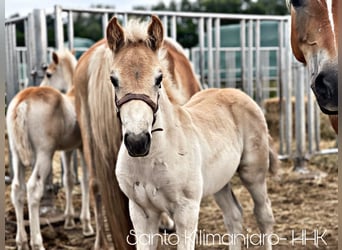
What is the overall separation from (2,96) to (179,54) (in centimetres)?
307

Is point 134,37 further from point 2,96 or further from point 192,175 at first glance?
point 2,96

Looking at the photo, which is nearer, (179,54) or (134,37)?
(134,37)

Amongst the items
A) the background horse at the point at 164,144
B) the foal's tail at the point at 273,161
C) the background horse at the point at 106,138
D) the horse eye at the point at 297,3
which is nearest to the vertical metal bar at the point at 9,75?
the background horse at the point at 106,138

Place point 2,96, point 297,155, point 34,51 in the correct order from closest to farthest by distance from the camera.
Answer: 1. point 2,96
2. point 34,51
3. point 297,155

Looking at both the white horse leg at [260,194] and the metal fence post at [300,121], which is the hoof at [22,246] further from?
the metal fence post at [300,121]

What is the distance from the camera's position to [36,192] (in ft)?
11.9

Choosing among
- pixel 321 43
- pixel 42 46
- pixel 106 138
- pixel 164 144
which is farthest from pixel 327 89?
pixel 42 46

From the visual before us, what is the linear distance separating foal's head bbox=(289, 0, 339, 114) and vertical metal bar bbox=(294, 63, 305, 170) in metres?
3.55

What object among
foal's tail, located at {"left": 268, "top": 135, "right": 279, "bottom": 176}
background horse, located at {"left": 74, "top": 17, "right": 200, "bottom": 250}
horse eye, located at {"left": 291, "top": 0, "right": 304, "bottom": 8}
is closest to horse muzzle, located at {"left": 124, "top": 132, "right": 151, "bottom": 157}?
background horse, located at {"left": 74, "top": 17, "right": 200, "bottom": 250}

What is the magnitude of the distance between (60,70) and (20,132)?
120 cm

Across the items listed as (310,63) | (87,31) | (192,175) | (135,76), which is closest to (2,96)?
(135,76)

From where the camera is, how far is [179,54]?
4082mm

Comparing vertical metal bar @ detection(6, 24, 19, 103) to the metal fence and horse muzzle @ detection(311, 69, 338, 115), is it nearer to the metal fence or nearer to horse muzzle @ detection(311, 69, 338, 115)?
the metal fence

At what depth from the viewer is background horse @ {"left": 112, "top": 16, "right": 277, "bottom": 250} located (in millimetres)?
1997
